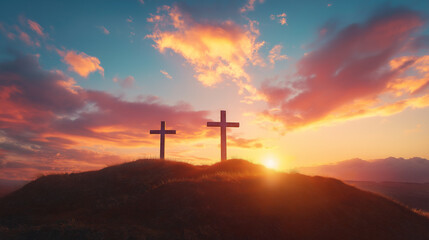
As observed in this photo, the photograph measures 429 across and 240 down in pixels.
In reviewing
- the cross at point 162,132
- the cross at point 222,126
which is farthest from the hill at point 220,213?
the cross at point 162,132

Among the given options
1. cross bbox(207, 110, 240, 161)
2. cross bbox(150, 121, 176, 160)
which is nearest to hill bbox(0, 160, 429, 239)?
cross bbox(207, 110, 240, 161)

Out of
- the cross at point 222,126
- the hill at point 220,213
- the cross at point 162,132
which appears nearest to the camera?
the hill at point 220,213

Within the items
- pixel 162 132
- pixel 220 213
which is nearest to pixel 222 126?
pixel 162 132

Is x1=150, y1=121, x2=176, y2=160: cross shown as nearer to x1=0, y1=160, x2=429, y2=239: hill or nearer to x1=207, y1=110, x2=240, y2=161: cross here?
x1=207, y1=110, x2=240, y2=161: cross

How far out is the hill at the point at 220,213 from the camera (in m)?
9.75

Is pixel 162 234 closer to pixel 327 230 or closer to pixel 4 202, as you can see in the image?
pixel 327 230

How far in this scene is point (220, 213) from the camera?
11.0 meters

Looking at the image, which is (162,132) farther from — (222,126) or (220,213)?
(220,213)

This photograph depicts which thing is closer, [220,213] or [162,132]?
[220,213]

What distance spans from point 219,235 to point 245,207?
238 centimetres

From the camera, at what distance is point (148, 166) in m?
22.9

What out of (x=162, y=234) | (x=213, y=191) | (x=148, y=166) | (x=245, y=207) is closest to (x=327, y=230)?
(x=245, y=207)

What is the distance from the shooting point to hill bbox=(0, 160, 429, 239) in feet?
32.0

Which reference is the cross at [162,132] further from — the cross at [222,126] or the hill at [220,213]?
the hill at [220,213]
